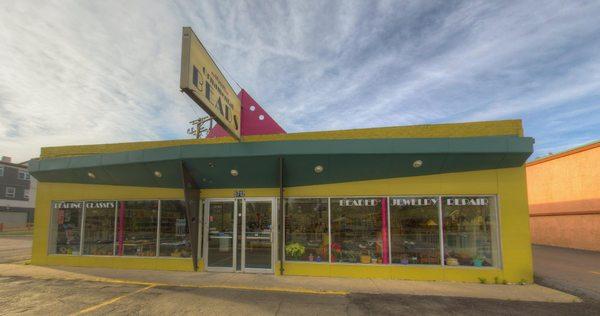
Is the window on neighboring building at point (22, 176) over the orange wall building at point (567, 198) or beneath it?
over

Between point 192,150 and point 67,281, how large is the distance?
16.7ft

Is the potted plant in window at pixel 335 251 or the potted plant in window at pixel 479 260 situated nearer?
the potted plant in window at pixel 479 260

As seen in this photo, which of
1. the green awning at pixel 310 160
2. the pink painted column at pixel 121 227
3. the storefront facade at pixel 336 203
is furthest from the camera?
the pink painted column at pixel 121 227

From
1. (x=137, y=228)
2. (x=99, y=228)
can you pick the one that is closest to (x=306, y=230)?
(x=137, y=228)

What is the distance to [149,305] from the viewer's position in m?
7.93

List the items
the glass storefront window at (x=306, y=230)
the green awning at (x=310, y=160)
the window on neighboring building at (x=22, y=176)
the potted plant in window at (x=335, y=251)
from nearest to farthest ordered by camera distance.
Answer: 1. the green awning at (x=310, y=160)
2. the potted plant in window at (x=335, y=251)
3. the glass storefront window at (x=306, y=230)
4. the window on neighboring building at (x=22, y=176)

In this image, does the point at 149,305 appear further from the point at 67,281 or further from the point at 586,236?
the point at 586,236

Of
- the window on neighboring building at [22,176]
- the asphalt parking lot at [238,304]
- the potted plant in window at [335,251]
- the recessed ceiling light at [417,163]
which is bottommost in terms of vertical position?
the asphalt parking lot at [238,304]

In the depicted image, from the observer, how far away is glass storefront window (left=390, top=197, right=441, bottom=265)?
10.8m

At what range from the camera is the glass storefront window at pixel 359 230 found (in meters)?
11.1

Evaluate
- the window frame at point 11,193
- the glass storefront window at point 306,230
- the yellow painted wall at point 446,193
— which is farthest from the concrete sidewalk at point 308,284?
the window frame at point 11,193

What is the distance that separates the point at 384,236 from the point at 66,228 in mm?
11641

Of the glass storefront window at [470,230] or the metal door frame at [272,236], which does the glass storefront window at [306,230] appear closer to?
the metal door frame at [272,236]

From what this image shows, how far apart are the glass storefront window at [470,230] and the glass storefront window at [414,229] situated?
1.02 ft
